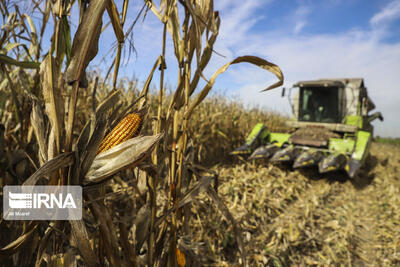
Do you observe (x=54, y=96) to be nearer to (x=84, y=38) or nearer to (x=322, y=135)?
(x=84, y=38)

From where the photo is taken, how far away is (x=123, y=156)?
686mm

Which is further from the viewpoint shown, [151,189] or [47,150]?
[151,189]

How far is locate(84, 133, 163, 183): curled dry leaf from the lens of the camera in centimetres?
68

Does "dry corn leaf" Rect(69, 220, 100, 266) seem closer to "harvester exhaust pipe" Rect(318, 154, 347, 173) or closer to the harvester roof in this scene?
"harvester exhaust pipe" Rect(318, 154, 347, 173)

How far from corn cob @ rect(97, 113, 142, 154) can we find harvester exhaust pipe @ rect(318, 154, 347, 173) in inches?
169

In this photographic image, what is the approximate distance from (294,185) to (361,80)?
20.0 feet

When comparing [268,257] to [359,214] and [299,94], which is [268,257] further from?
[299,94]

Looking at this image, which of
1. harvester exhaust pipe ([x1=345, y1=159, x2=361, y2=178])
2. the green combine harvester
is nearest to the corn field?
the green combine harvester

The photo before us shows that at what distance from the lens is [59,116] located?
76 cm

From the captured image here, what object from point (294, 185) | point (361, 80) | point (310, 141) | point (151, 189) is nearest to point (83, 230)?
point (151, 189)

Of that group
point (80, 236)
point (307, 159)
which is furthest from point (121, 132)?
point (307, 159)

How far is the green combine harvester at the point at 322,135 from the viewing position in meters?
4.68

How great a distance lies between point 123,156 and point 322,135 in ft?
20.2

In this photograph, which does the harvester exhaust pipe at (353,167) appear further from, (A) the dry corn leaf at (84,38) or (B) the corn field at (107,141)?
(A) the dry corn leaf at (84,38)
